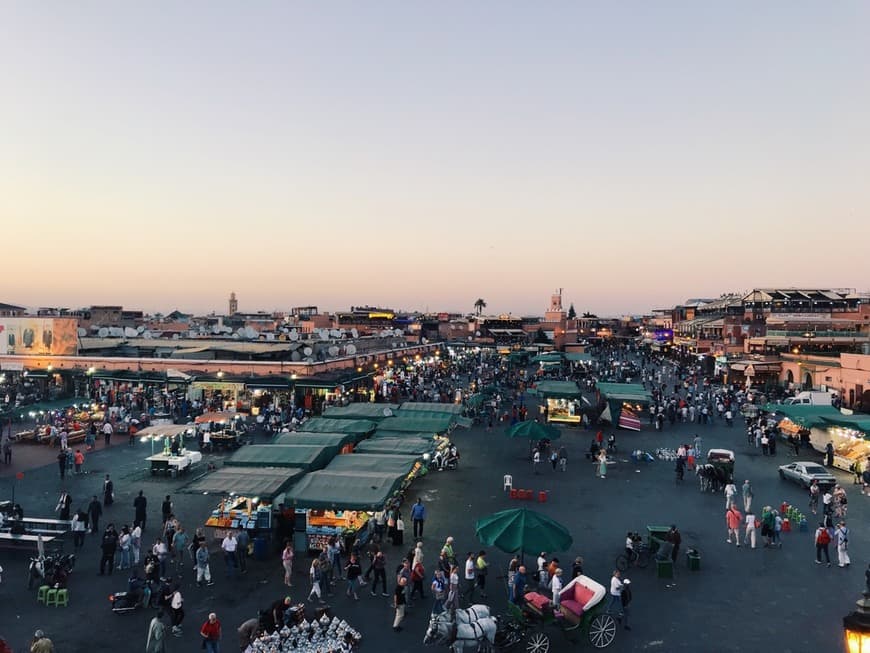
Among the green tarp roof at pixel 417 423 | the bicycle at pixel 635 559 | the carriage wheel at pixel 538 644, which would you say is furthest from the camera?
the green tarp roof at pixel 417 423

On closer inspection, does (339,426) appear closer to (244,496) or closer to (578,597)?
(244,496)

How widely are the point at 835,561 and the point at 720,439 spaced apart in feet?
56.0

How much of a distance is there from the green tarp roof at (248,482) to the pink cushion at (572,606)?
790 centimetres

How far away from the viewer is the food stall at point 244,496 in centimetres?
1493

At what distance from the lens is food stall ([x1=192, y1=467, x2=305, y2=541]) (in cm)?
1493

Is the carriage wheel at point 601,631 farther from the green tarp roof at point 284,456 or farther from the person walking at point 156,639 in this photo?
the green tarp roof at point 284,456

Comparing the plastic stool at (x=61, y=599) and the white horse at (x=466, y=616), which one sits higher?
the white horse at (x=466, y=616)

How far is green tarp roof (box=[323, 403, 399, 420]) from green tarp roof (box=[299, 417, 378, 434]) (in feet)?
5.33

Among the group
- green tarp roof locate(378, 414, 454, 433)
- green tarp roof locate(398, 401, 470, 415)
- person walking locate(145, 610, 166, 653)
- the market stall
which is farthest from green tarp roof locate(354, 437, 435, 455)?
the market stall

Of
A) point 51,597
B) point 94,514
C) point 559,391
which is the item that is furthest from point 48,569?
point 559,391

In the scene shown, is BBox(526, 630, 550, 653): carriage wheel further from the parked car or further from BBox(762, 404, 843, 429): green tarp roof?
BBox(762, 404, 843, 429): green tarp roof

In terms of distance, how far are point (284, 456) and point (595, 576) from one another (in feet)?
33.3

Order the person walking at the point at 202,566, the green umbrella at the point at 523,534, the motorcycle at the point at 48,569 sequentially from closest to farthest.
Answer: the green umbrella at the point at 523,534, the motorcycle at the point at 48,569, the person walking at the point at 202,566

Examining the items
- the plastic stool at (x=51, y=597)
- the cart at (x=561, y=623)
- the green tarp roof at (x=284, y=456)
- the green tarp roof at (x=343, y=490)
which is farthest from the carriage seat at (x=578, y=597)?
the plastic stool at (x=51, y=597)
